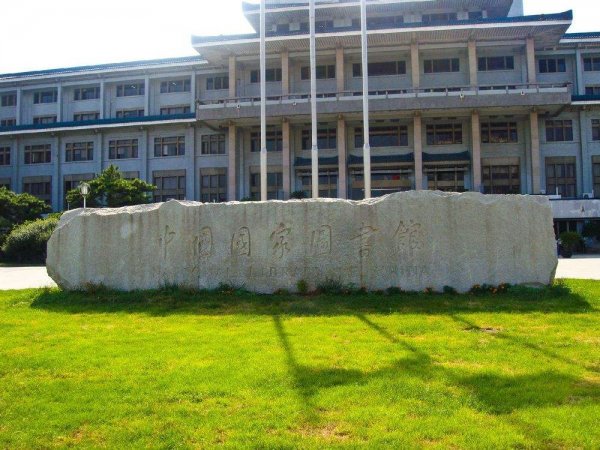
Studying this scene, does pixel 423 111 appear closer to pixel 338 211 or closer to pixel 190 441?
pixel 338 211

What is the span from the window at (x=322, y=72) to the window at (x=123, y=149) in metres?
15.0

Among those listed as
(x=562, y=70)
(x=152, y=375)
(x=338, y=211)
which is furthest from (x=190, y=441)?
(x=562, y=70)

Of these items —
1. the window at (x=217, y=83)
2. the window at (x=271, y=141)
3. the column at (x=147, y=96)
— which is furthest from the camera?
the column at (x=147, y=96)

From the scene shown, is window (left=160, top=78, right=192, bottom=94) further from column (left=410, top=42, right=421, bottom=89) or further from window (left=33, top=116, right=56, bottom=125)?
column (left=410, top=42, right=421, bottom=89)

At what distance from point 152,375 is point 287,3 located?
38372 millimetres

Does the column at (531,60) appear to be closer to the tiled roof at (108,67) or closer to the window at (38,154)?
the tiled roof at (108,67)

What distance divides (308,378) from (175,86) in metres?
41.2

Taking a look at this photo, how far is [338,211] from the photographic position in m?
10.7

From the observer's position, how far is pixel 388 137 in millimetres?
37375

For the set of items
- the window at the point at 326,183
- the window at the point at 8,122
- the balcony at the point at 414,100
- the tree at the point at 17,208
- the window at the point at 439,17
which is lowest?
the tree at the point at 17,208

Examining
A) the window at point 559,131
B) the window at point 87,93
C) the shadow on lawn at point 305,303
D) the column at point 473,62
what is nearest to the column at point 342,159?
the column at point 473,62

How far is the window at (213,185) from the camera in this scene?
4000 centimetres

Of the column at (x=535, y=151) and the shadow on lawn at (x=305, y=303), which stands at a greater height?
the column at (x=535, y=151)

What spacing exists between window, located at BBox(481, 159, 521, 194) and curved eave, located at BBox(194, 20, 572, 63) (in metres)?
8.72
